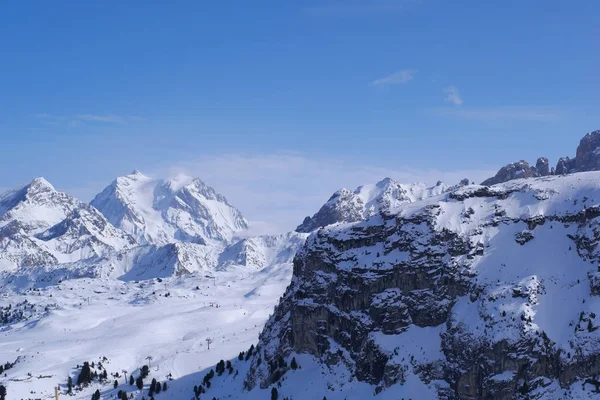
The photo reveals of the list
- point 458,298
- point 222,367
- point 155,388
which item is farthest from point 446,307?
point 155,388

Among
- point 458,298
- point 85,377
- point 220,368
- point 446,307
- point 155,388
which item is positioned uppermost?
point 458,298

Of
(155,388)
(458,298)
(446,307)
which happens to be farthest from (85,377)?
(458,298)

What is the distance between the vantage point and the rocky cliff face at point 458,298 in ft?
386

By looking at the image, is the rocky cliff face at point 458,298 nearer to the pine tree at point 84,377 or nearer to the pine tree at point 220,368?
the pine tree at point 220,368

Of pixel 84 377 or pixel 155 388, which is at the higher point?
pixel 84 377

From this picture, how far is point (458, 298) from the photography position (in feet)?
437

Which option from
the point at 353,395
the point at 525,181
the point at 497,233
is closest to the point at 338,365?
the point at 353,395

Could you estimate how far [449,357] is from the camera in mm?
125438

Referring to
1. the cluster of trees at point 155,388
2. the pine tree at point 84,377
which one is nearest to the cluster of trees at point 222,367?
the cluster of trees at point 155,388

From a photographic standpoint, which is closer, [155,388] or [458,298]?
[458,298]

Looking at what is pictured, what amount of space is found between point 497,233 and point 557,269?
1614 cm

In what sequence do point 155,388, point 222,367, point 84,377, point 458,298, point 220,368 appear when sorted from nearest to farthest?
point 458,298
point 155,388
point 220,368
point 222,367
point 84,377

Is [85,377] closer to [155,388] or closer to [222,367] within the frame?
[155,388]

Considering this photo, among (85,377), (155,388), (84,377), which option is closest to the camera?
(155,388)
